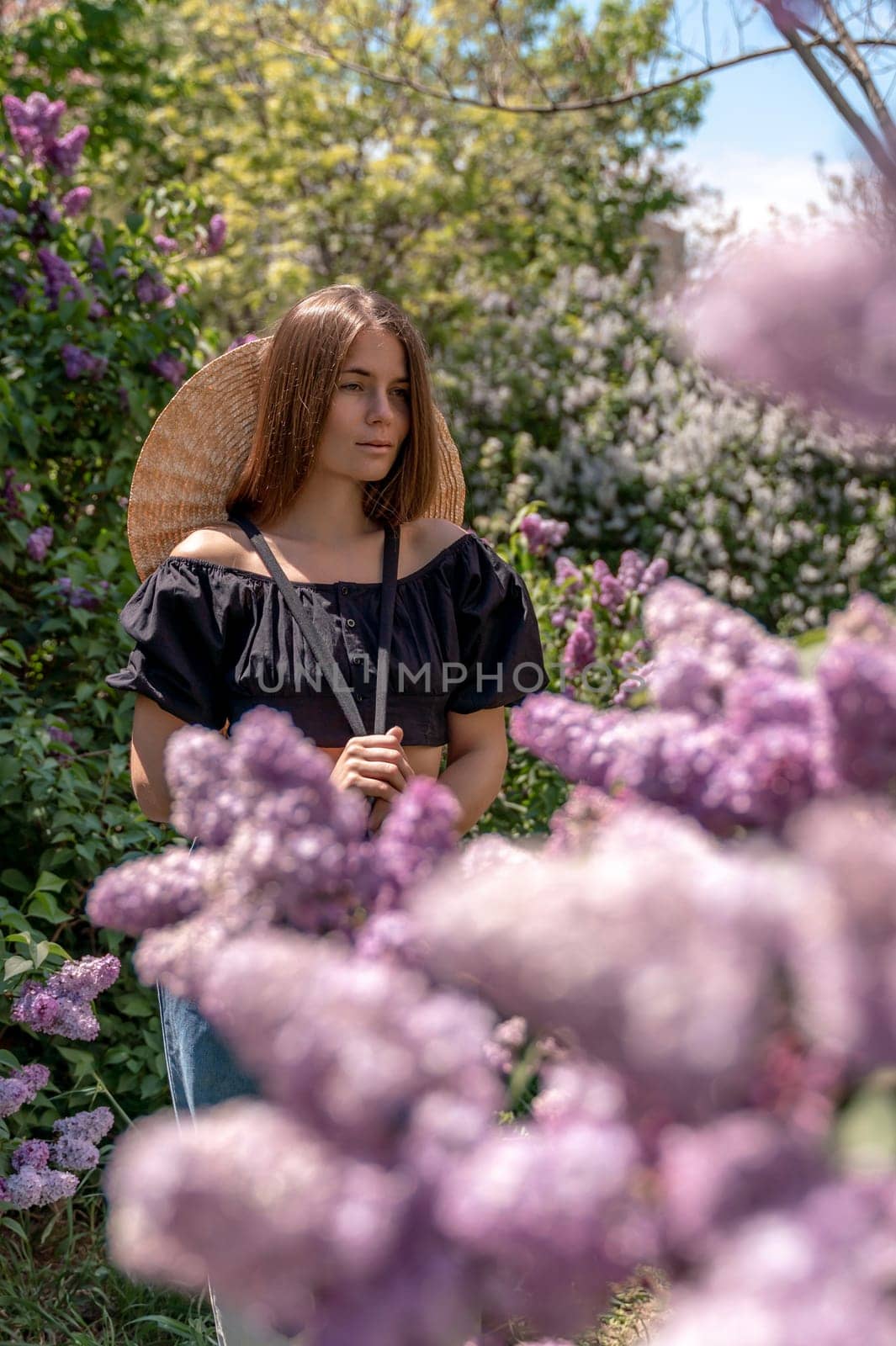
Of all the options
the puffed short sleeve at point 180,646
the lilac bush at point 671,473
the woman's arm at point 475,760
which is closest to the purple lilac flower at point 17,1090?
the puffed short sleeve at point 180,646

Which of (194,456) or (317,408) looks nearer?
(317,408)

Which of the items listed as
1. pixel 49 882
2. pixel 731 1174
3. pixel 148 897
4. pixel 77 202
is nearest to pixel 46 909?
pixel 49 882

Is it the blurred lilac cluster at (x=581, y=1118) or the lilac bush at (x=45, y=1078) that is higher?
the blurred lilac cluster at (x=581, y=1118)

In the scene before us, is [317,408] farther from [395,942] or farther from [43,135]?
[43,135]

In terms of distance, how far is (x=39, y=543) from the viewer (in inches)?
134

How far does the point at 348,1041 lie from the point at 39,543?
3.10 m

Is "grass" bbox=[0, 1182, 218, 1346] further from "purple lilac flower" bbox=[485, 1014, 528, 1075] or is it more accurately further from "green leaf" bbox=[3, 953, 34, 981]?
"purple lilac flower" bbox=[485, 1014, 528, 1075]

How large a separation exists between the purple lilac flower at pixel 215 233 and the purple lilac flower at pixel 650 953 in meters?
4.10

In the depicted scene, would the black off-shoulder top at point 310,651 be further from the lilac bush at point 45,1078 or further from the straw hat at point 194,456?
the lilac bush at point 45,1078

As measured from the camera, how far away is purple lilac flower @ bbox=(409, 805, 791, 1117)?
47 cm

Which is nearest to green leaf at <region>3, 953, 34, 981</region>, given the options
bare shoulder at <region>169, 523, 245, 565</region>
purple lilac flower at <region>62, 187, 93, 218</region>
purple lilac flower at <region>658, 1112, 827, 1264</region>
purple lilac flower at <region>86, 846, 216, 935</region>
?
bare shoulder at <region>169, 523, 245, 565</region>

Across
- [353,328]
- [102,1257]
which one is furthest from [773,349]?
[102,1257]

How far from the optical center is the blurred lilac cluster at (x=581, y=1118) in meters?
0.47

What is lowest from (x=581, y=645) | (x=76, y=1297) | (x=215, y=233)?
(x=76, y=1297)
